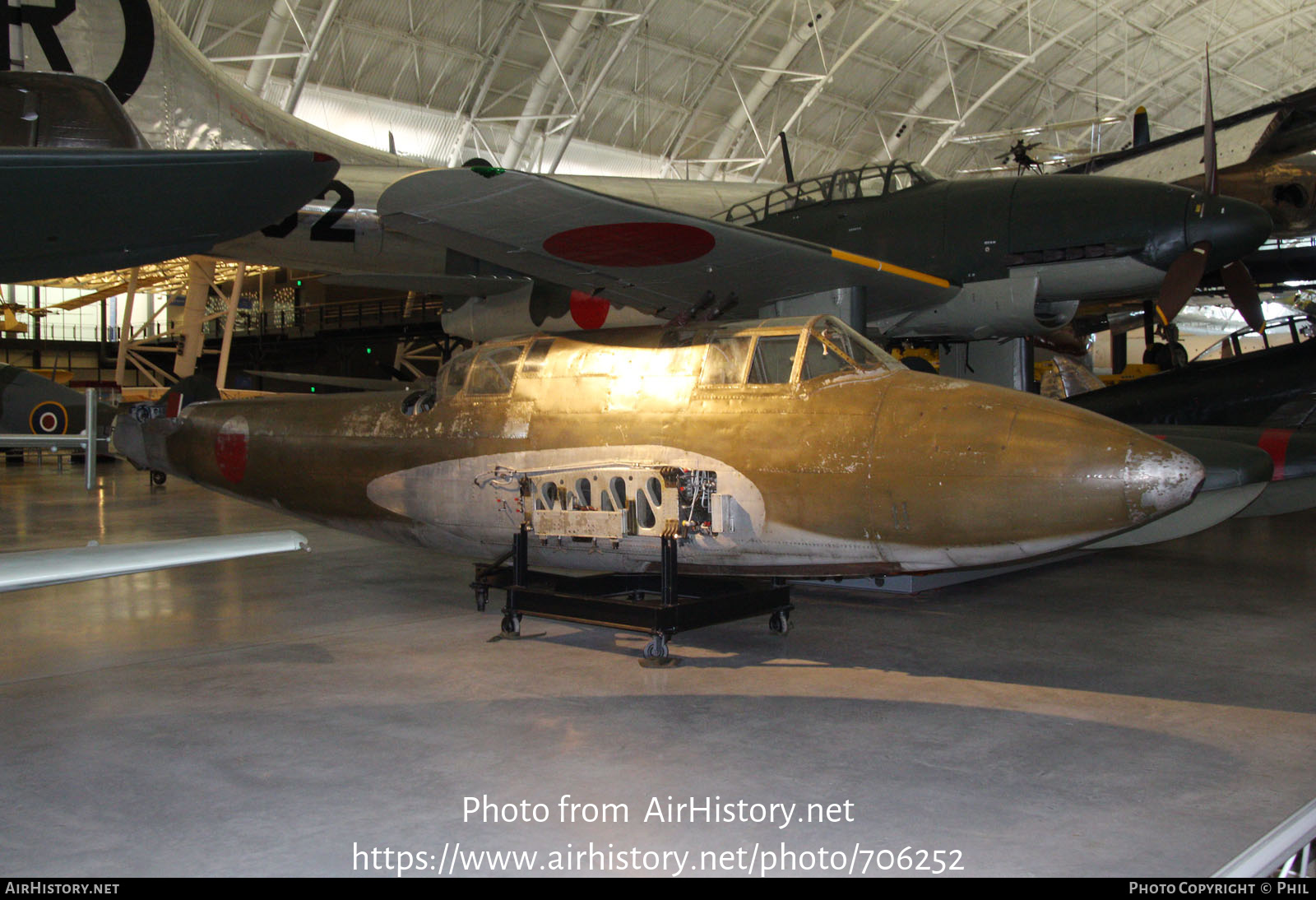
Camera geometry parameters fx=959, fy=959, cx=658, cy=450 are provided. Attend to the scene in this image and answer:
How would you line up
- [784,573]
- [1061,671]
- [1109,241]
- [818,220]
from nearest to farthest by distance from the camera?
[1061,671], [784,573], [1109,241], [818,220]

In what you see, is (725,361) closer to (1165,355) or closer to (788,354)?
(788,354)

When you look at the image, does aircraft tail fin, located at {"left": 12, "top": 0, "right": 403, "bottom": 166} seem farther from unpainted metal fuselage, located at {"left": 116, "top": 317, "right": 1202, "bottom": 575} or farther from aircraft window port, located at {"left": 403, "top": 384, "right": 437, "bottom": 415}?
unpainted metal fuselage, located at {"left": 116, "top": 317, "right": 1202, "bottom": 575}

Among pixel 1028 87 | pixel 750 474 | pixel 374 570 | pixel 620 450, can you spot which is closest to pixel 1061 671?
pixel 750 474

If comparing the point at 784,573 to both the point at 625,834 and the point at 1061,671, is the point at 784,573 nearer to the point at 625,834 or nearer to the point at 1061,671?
the point at 1061,671

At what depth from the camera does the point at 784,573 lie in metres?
6.35

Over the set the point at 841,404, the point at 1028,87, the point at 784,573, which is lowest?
the point at 784,573

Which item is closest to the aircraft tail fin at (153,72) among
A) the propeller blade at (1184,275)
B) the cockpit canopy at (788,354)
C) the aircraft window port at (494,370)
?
the aircraft window port at (494,370)

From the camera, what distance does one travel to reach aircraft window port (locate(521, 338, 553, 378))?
725 cm

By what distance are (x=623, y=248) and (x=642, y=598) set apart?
9.23 ft

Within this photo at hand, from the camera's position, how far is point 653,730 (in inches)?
191

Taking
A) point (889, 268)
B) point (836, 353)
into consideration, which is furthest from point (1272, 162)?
point (836, 353)

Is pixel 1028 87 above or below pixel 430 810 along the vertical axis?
above

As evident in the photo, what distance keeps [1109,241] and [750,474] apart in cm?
574
